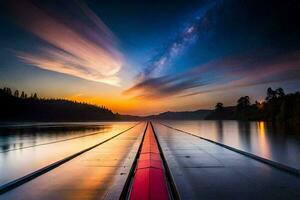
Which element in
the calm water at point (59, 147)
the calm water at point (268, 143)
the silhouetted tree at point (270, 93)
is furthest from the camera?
the silhouetted tree at point (270, 93)

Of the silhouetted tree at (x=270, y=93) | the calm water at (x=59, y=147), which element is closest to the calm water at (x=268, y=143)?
the calm water at (x=59, y=147)

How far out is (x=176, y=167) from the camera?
12.9 meters

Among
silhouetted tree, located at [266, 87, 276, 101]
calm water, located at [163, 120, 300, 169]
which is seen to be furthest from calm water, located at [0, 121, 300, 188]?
silhouetted tree, located at [266, 87, 276, 101]

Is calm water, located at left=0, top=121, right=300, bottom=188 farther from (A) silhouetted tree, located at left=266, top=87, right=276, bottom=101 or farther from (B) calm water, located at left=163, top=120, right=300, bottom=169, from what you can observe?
(A) silhouetted tree, located at left=266, top=87, right=276, bottom=101

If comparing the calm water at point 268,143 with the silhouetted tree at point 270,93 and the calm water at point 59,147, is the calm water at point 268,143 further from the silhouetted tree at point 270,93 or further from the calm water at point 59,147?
the silhouetted tree at point 270,93

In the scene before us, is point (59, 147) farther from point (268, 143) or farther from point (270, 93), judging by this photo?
point (270, 93)

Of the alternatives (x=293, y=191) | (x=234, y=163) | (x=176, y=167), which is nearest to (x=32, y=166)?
(x=176, y=167)

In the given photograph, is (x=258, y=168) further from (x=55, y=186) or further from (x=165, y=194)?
(x=55, y=186)

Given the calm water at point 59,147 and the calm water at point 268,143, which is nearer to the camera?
the calm water at point 59,147

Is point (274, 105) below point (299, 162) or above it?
above

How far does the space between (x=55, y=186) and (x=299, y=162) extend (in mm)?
13450

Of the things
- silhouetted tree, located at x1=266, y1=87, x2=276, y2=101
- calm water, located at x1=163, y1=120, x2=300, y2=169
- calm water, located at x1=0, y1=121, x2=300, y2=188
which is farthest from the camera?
silhouetted tree, located at x1=266, y1=87, x2=276, y2=101

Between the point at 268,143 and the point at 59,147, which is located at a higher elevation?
the point at 59,147

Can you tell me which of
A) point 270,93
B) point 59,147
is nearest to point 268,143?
point 59,147
